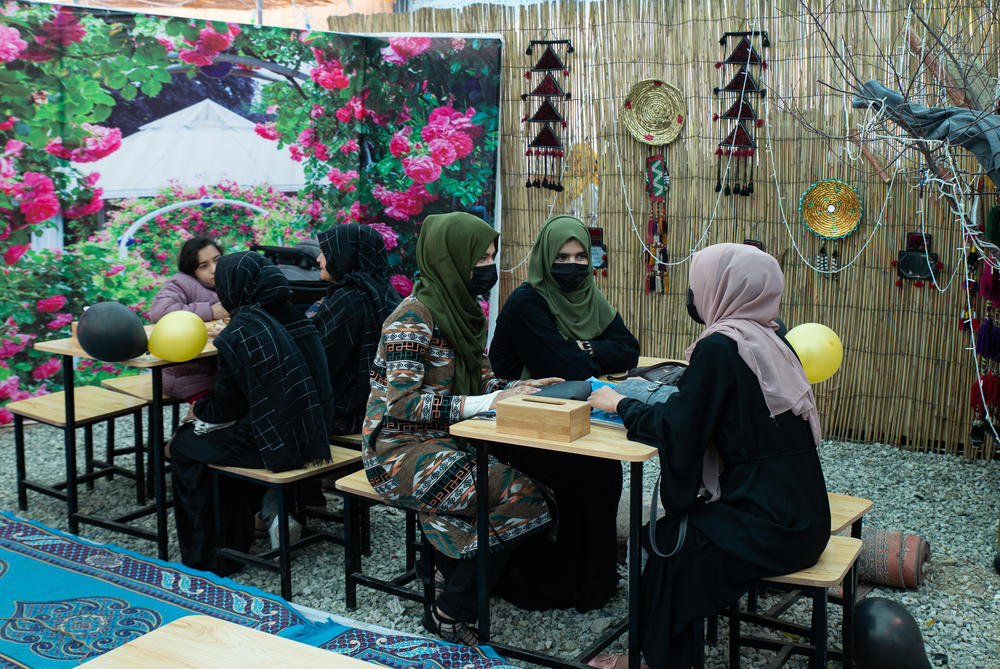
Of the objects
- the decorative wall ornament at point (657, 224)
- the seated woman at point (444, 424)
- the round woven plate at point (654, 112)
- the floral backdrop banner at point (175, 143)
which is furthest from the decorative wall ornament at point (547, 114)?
the seated woman at point (444, 424)

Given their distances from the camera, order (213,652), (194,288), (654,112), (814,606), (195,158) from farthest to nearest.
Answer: (195,158) → (654,112) → (194,288) → (814,606) → (213,652)

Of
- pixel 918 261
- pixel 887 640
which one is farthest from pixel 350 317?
pixel 918 261

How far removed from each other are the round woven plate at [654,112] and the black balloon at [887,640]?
3989 millimetres

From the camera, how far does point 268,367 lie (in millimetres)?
3645

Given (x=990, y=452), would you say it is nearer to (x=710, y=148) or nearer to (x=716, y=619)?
(x=710, y=148)

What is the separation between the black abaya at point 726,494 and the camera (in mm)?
2570

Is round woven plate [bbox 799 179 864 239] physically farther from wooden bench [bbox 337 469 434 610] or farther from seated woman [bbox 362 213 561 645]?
wooden bench [bbox 337 469 434 610]

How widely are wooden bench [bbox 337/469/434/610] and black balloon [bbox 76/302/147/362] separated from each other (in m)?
1.13

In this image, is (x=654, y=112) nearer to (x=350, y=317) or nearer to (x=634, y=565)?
(x=350, y=317)

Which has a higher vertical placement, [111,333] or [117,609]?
[111,333]

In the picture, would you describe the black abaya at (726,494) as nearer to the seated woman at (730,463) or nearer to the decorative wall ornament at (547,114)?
the seated woman at (730,463)

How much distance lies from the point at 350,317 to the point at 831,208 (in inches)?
128

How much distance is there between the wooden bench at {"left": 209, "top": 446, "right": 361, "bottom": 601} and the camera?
11.6 feet

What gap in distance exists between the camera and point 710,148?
19.9 feet
